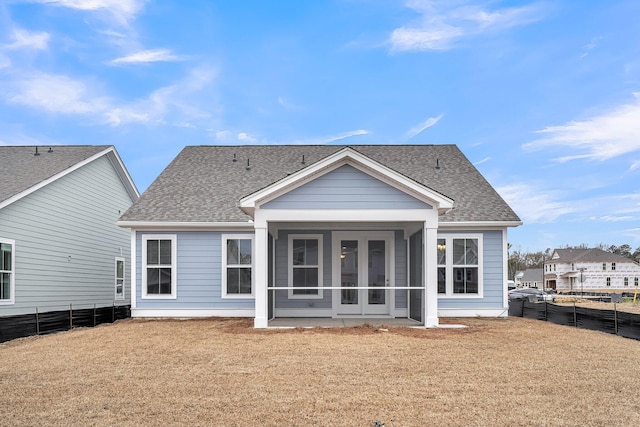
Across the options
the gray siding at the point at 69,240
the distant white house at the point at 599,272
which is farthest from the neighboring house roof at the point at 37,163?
Result: the distant white house at the point at 599,272

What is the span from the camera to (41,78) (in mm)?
18578

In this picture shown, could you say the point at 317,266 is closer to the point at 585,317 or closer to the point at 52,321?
the point at 52,321

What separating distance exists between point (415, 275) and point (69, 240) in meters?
11.2

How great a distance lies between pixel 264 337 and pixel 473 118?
11.2m

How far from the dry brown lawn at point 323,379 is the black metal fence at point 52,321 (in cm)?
91

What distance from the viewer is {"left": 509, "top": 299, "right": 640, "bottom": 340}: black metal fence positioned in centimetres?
1217

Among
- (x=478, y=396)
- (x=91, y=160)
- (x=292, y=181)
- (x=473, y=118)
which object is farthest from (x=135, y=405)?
(x=473, y=118)

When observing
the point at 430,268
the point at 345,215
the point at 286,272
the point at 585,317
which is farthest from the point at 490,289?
the point at 286,272

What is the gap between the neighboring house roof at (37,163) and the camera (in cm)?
1457

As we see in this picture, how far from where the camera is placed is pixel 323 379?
7.09 meters

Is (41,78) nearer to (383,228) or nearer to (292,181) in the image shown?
(292,181)

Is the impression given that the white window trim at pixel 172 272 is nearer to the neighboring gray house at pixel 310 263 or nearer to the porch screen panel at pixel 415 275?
the neighboring gray house at pixel 310 263

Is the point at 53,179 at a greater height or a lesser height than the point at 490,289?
greater

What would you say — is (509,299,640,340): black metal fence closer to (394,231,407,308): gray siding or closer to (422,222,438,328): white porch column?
(422,222,438,328): white porch column
